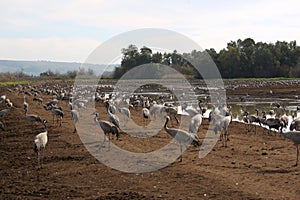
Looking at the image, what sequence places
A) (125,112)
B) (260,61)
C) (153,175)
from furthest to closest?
1. (260,61)
2. (125,112)
3. (153,175)

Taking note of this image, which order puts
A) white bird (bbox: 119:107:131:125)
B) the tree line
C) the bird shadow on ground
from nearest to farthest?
the bird shadow on ground, white bird (bbox: 119:107:131:125), the tree line

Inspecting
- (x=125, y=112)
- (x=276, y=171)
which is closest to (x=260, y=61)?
(x=125, y=112)

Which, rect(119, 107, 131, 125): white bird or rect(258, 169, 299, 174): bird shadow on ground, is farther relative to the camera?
rect(119, 107, 131, 125): white bird

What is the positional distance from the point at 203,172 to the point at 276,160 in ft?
11.5

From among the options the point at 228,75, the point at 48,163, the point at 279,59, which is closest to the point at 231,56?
the point at 228,75

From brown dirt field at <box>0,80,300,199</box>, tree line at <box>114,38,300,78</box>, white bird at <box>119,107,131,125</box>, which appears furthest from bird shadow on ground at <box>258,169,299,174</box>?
tree line at <box>114,38,300,78</box>

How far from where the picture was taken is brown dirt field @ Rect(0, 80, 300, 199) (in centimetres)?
1095

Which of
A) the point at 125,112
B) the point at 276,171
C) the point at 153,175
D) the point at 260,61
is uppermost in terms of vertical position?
the point at 260,61

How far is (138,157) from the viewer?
1490 centimetres

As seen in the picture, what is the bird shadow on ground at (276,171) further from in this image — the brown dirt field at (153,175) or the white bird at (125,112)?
the white bird at (125,112)

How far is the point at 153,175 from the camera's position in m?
12.6

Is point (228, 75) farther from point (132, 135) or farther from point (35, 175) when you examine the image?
point (35, 175)

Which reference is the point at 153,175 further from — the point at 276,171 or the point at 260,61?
the point at 260,61

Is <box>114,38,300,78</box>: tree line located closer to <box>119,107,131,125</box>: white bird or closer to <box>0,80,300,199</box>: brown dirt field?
<box>119,107,131,125</box>: white bird
